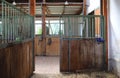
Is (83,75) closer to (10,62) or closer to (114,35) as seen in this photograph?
(114,35)

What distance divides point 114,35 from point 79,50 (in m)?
1.06

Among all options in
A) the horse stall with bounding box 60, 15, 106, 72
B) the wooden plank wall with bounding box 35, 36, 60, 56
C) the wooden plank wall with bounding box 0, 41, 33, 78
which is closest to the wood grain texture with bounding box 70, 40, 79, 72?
the horse stall with bounding box 60, 15, 106, 72

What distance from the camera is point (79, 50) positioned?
211 inches

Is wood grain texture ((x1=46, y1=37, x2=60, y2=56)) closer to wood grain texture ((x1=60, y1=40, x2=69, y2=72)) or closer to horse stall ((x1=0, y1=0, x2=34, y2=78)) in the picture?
wood grain texture ((x1=60, y1=40, x2=69, y2=72))

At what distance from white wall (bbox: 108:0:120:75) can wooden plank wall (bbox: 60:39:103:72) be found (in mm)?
419

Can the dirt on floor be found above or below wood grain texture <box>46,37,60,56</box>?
below

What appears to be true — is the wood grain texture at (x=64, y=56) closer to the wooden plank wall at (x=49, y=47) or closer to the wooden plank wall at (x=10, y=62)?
the wooden plank wall at (x=10, y=62)

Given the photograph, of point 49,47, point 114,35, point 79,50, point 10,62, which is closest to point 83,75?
point 79,50

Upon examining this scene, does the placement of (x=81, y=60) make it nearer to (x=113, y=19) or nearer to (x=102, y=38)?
(x=102, y=38)

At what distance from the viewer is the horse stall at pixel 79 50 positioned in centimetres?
535

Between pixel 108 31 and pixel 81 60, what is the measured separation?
3.78ft

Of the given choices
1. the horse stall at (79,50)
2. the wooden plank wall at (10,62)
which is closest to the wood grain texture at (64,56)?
the horse stall at (79,50)

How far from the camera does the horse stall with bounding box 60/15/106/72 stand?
5.35m

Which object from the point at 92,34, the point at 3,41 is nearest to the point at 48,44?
the point at 92,34
